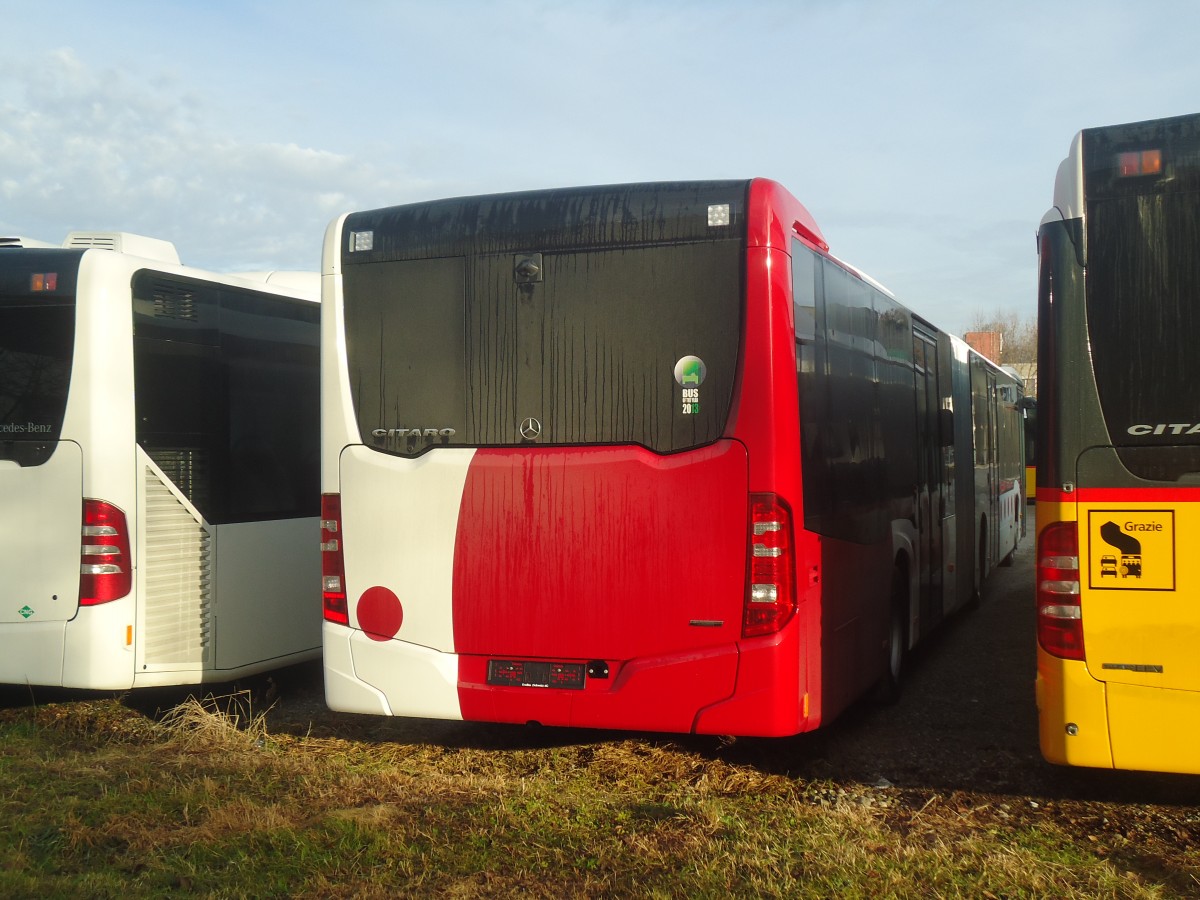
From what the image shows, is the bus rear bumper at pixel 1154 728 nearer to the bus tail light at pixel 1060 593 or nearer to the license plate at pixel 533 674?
the bus tail light at pixel 1060 593

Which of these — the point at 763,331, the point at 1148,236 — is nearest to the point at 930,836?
the point at 763,331

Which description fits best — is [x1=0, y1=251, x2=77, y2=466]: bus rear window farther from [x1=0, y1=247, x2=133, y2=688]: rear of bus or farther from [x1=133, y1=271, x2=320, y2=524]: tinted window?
[x1=133, y1=271, x2=320, y2=524]: tinted window

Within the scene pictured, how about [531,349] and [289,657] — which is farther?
[289,657]

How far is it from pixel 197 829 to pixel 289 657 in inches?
133

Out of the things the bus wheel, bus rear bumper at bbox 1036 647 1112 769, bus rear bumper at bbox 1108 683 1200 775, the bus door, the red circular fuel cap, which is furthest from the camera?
the bus door

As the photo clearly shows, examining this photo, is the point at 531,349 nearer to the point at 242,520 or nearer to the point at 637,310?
the point at 637,310

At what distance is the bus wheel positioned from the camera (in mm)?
8125

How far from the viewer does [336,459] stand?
21.0ft

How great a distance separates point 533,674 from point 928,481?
4.68 metres

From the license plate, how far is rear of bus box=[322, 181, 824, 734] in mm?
11

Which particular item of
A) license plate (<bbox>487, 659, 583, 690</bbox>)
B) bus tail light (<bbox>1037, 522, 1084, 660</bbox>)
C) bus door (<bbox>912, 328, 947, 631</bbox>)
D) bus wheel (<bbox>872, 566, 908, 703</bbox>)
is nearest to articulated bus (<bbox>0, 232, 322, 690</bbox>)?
license plate (<bbox>487, 659, 583, 690</bbox>)

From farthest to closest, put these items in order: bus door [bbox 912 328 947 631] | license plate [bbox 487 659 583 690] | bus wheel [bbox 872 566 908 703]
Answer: bus door [bbox 912 328 947 631] < bus wheel [bbox 872 566 908 703] < license plate [bbox 487 659 583 690]

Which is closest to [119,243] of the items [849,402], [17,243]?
[17,243]

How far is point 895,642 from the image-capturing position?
8297 millimetres
